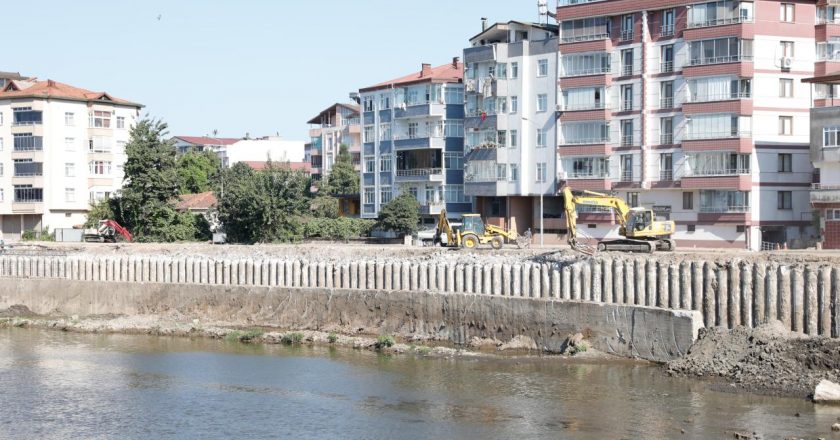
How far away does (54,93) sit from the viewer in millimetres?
95375

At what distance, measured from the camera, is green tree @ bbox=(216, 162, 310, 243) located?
6825 centimetres

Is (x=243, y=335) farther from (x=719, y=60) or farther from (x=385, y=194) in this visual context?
(x=385, y=194)

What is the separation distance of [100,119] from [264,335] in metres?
62.1

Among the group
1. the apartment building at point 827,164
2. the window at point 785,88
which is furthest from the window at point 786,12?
the apartment building at point 827,164

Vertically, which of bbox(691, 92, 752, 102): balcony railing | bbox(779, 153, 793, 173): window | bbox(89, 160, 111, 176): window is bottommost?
bbox(779, 153, 793, 173): window

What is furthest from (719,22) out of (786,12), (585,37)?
(585,37)

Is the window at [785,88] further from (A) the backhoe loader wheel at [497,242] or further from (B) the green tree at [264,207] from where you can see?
(B) the green tree at [264,207]

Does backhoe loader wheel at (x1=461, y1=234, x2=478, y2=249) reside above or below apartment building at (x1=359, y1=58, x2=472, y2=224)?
below

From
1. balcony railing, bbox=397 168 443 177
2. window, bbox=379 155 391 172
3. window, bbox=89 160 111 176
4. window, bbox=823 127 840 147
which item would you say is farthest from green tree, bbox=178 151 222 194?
window, bbox=823 127 840 147

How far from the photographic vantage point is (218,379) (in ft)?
119

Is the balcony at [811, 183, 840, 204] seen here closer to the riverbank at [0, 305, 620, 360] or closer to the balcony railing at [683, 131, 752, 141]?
the balcony railing at [683, 131, 752, 141]

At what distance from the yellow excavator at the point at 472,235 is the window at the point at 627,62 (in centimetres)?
1622

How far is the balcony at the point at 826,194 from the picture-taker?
198ft

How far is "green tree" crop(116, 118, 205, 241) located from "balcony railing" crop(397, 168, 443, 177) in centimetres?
2419
